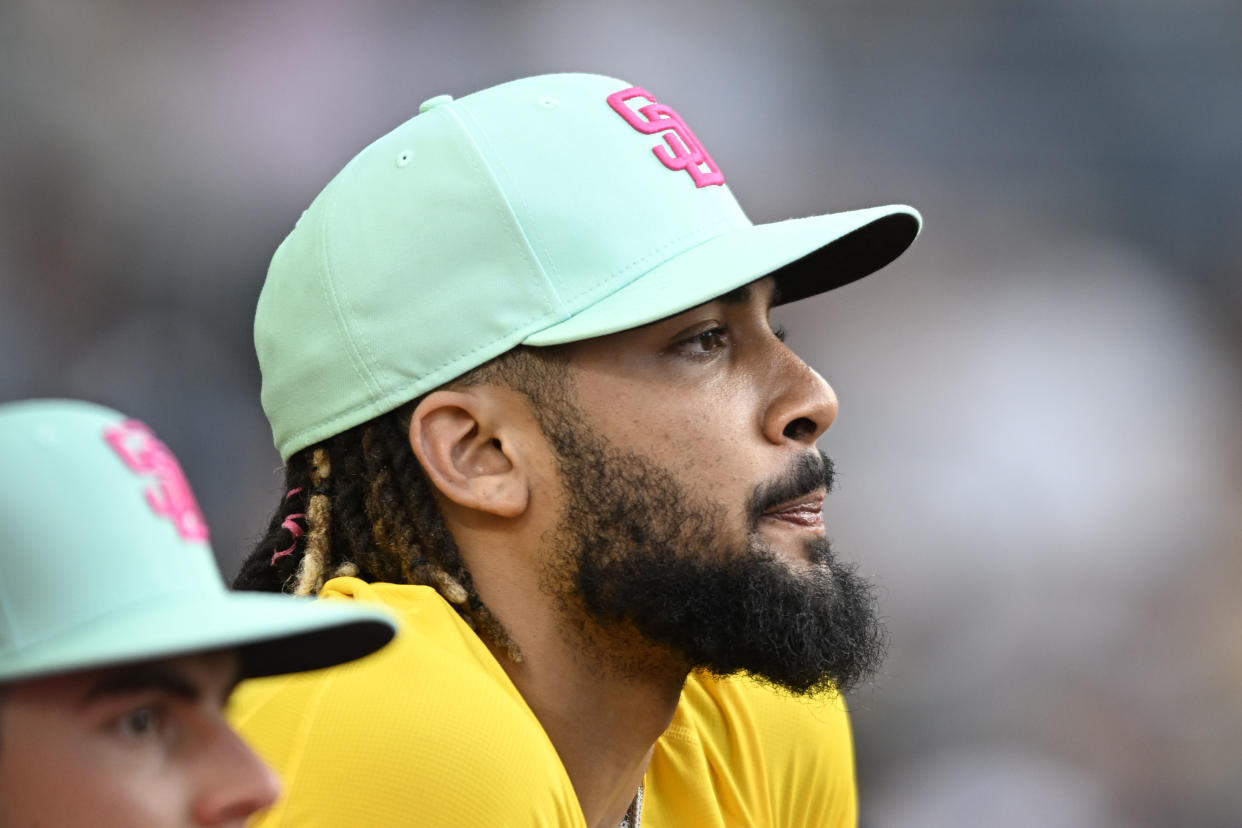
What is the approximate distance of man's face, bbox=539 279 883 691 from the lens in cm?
163

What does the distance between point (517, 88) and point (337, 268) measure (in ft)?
1.02

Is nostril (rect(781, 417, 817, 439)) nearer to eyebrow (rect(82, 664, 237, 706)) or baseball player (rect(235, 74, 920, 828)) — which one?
baseball player (rect(235, 74, 920, 828))

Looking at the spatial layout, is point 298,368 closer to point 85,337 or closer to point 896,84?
point 85,337

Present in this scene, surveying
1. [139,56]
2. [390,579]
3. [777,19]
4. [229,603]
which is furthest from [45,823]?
[777,19]

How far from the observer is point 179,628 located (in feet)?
2.85

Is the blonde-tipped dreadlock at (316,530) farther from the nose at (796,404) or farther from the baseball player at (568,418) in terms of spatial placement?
the nose at (796,404)

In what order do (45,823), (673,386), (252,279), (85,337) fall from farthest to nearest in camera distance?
(252,279) < (85,337) < (673,386) < (45,823)

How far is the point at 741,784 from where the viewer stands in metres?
1.97

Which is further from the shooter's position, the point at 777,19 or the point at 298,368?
the point at 777,19

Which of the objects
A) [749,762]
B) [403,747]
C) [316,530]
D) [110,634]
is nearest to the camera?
[110,634]

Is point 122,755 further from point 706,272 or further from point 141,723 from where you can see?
point 706,272

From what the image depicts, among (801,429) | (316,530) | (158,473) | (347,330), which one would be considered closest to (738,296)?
(801,429)

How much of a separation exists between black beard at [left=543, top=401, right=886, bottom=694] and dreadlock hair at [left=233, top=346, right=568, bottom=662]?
7 cm

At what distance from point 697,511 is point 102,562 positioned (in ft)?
2.76
